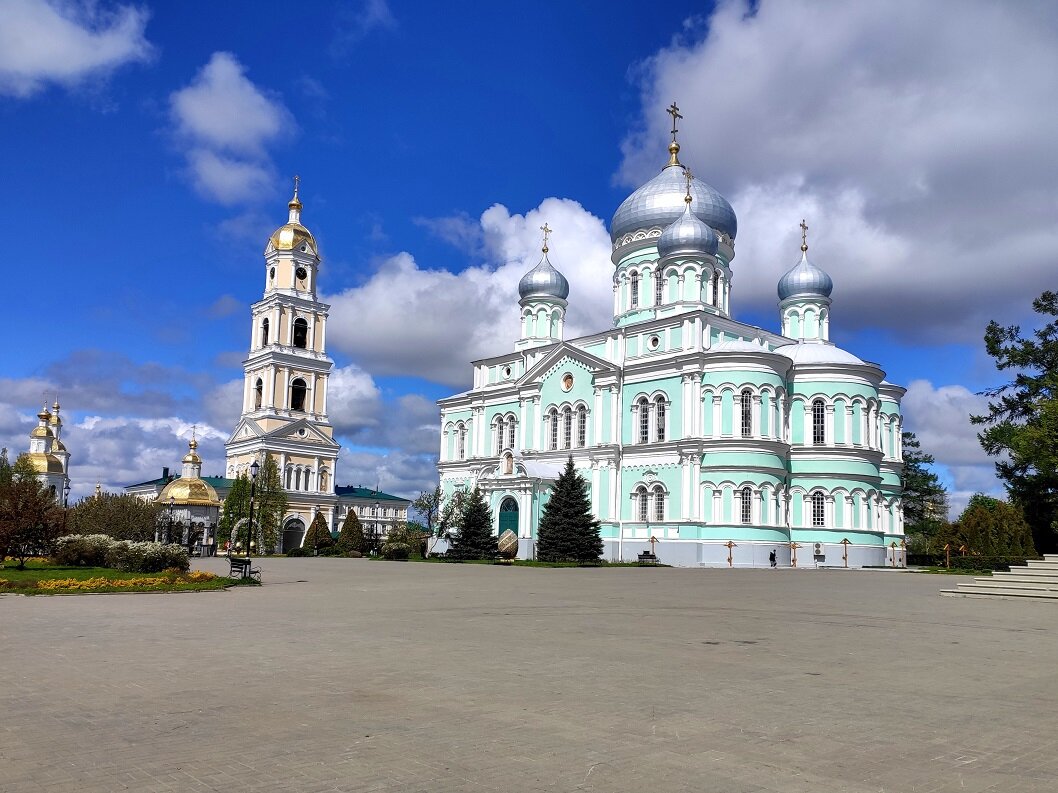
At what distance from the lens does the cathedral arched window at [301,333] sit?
78.7 metres

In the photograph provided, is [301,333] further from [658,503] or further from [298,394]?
[658,503]

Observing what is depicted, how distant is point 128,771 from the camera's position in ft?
18.7

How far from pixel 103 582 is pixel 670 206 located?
138ft

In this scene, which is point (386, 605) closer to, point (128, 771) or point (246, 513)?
point (128, 771)

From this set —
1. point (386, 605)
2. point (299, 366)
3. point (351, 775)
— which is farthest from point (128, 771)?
point (299, 366)

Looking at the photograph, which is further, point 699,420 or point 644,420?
point 644,420

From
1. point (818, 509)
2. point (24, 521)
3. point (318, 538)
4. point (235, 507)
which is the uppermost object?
point (818, 509)

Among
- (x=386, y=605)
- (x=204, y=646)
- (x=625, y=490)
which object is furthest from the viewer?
(x=625, y=490)

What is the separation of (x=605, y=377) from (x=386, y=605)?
34654 millimetres

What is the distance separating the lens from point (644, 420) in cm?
4984

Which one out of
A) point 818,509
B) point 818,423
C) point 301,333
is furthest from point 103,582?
point 301,333

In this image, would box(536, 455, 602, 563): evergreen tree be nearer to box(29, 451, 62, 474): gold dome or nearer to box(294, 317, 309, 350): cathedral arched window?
box(294, 317, 309, 350): cathedral arched window

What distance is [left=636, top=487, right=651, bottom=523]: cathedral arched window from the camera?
48312 mm

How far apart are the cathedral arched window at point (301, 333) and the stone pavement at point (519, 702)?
211 feet
